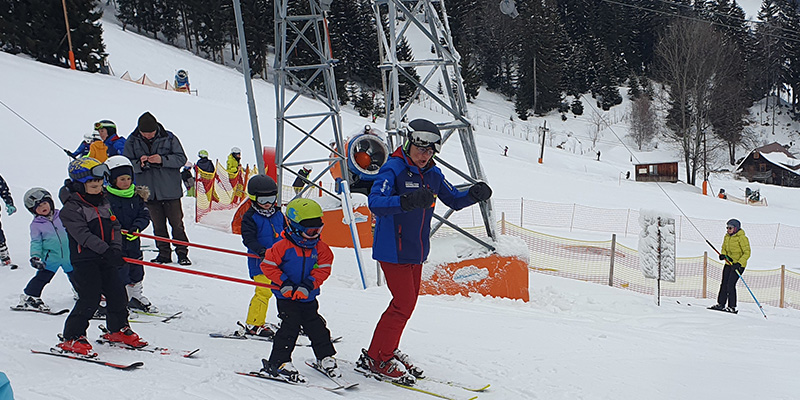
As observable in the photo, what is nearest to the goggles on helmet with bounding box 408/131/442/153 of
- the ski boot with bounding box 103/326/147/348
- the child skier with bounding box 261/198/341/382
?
the child skier with bounding box 261/198/341/382

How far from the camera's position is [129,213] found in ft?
17.3

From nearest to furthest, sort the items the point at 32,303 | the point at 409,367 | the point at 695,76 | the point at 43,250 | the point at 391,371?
the point at 391,371, the point at 409,367, the point at 32,303, the point at 43,250, the point at 695,76

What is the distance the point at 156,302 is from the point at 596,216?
15.7 meters

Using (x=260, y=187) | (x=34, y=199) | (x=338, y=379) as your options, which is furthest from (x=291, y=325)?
(x=34, y=199)

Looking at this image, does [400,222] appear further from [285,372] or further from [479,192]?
[285,372]

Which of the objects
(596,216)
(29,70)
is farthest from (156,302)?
(29,70)

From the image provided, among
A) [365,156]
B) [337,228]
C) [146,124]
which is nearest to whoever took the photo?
[146,124]

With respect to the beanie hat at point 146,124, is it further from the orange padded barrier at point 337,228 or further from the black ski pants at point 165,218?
the orange padded barrier at point 337,228

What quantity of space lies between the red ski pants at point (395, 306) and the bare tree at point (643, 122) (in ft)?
173

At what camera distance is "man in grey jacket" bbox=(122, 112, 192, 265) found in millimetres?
6824

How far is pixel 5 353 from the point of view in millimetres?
4168

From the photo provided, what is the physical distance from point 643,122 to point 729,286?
160 feet

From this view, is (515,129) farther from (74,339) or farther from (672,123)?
(74,339)

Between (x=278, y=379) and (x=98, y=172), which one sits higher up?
(x=98, y=172)
